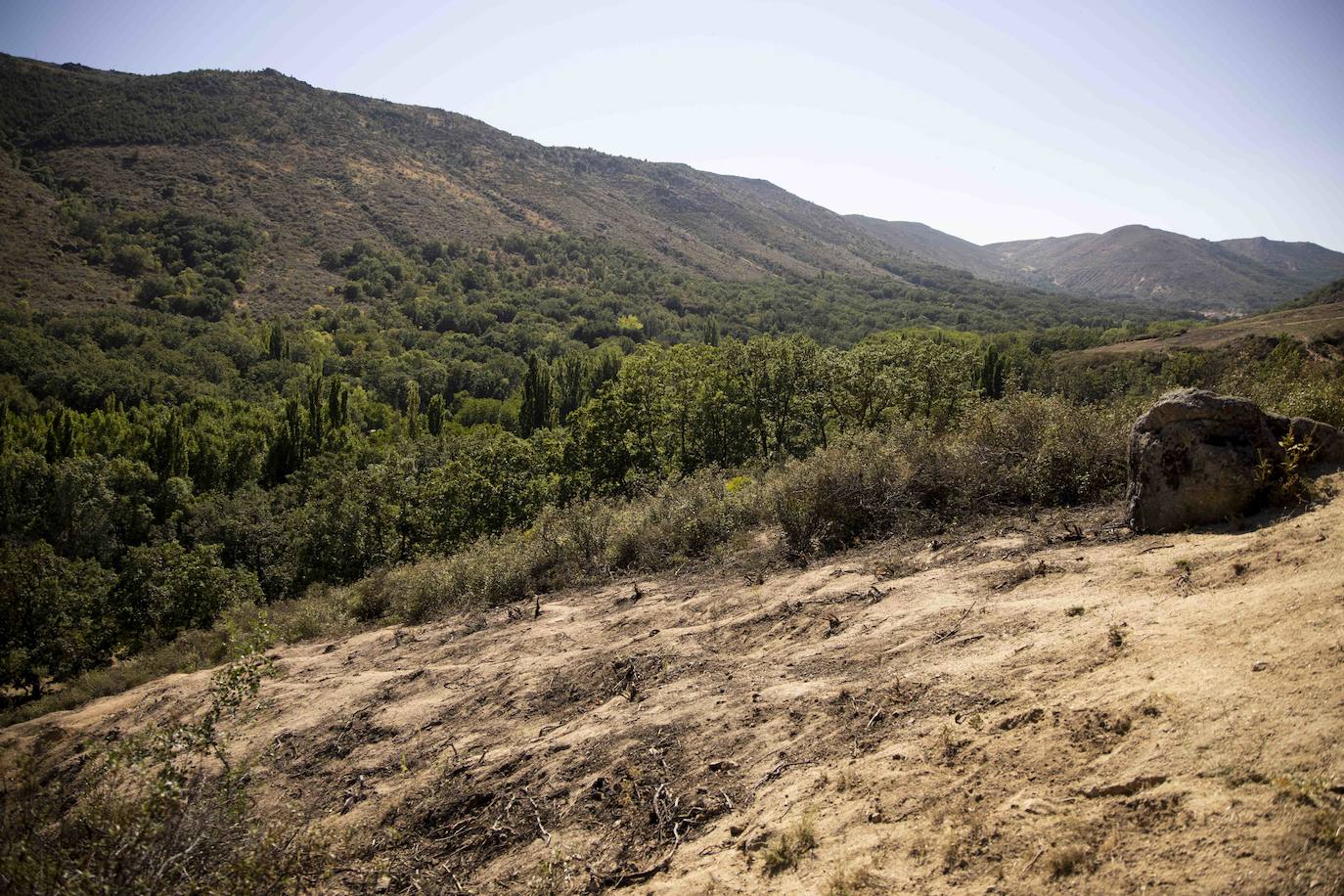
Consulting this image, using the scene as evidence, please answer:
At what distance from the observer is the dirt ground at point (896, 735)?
10.5ft

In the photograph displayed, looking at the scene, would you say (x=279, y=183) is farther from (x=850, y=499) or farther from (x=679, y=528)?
(x=850, y=499)

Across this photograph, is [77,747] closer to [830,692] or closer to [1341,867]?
[830,692]

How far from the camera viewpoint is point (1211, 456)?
21.5 feet

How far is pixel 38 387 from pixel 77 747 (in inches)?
2425

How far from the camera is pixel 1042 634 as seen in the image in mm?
5250

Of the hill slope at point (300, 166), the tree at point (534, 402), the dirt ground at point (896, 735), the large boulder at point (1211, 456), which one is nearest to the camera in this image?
the dirt ground at point (896, 735)

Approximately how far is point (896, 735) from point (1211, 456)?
15.2 ft

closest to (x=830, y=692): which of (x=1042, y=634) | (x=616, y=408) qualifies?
(x=1042, y=634)

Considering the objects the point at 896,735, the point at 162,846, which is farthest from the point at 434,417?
the point at 896,735

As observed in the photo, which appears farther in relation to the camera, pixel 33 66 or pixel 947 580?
pixel 33 66

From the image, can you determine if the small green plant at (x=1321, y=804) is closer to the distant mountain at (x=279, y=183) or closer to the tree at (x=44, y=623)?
the tree at (x=44, y=623)

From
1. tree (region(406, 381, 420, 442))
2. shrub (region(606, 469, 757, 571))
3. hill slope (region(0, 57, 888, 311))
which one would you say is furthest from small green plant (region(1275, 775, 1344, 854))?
hill slope (region(0, 57, 888, 311))

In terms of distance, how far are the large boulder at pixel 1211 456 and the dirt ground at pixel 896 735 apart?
0.37 meters

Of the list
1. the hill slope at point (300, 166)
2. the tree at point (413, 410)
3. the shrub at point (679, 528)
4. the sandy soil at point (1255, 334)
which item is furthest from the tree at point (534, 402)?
the sandy soil at point (1255, 334)
